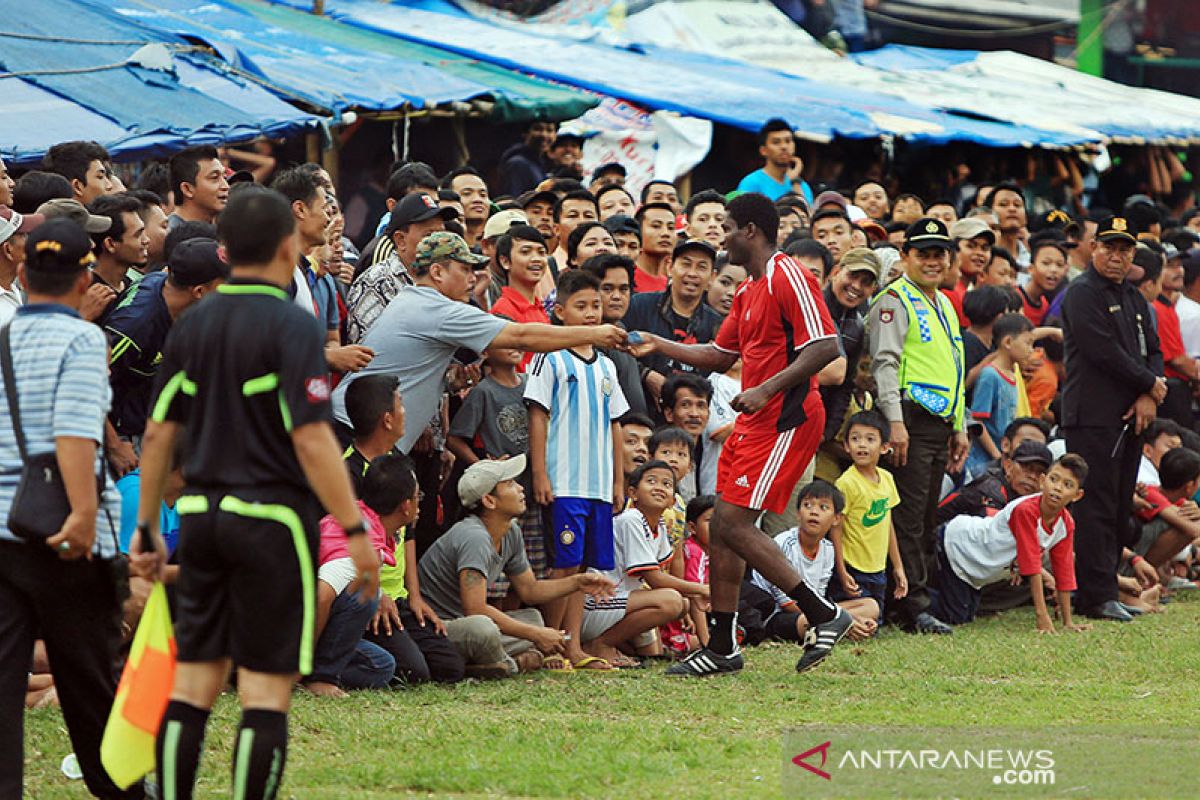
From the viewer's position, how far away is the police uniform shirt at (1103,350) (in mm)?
11461

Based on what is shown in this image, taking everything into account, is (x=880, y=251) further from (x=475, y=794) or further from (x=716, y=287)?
(x=475, y=794)

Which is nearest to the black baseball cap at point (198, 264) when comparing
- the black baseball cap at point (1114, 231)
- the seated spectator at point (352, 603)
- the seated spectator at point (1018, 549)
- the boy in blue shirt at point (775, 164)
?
the seated spectator at point (352, 603)

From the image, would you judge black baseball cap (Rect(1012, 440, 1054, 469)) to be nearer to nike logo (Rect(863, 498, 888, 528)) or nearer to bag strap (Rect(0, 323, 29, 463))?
nike logo (Rect(863, 498, 888, 528))

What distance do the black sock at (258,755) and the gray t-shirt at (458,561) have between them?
3.56m

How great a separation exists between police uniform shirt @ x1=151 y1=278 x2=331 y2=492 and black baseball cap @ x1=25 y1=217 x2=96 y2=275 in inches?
23.6

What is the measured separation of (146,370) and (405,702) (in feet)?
6.20

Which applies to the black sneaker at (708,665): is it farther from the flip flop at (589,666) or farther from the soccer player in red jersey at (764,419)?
the flip flop at (589,666)

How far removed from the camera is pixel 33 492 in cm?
563

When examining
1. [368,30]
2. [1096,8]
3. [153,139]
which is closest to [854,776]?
[153,139]

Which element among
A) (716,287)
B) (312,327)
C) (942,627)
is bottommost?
(942,627)

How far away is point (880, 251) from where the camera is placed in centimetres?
1195

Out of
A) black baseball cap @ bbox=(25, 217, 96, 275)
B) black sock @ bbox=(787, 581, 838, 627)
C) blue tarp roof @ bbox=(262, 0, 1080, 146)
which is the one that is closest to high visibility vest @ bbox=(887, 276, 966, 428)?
black sock @ bbox=(787, 581, 838, 627)

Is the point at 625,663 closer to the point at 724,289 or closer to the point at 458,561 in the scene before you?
the point at 458,561

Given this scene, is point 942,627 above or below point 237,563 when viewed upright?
below
